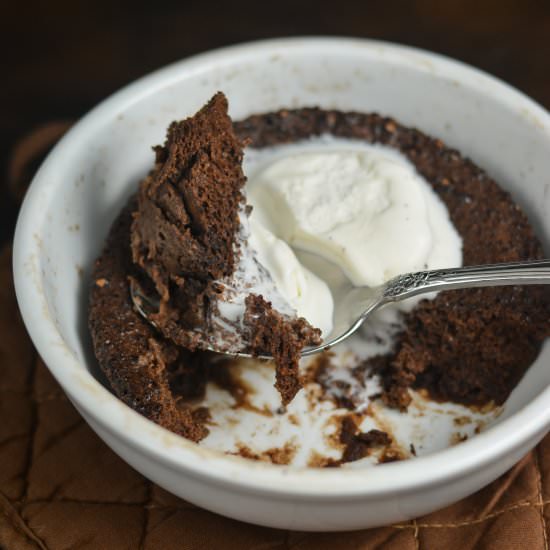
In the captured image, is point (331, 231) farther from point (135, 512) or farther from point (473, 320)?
point (135, 512)

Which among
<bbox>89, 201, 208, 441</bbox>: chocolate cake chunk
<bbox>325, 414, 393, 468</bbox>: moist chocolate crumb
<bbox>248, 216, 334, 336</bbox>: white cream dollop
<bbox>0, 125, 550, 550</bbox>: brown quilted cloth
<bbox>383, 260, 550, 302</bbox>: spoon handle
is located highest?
<bbox>383, 260, 550, 302</bbox>: spoon handle

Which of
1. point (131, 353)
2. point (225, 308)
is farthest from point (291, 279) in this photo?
point (131, 353)

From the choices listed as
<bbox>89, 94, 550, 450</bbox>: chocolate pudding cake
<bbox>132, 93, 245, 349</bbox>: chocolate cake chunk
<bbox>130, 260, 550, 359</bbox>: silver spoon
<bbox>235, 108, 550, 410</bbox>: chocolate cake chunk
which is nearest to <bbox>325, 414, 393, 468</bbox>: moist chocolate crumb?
<bbox>89, 94, 550, 450</bbox>: chocolate pudding cake

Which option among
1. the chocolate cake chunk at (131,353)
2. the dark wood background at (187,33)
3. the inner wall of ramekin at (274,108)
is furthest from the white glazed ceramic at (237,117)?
the dark wood background at (187,33)

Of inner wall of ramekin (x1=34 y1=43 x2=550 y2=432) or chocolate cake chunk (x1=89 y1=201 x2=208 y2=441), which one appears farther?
inner wall of ramekin (x1=34 y1=43 x2=550 y2=432)

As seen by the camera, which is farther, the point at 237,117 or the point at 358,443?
the point at 237,117

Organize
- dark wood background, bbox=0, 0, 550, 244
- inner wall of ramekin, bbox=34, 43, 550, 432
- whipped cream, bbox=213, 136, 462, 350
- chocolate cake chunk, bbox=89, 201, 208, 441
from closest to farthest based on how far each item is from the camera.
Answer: chocolate cake chunk, bbox=89, 201, 208, 441 < whipped cream, bbox=213, 136, 462, 350 < inner wall of ramekin, bbox=34, 43, 550, 432 < dark wood background, bbox=0, 0, 550, 244

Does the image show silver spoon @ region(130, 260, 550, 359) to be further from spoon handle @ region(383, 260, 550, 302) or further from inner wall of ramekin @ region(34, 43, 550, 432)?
inner wall of ramekin @ region(34, 43, 550, 432)

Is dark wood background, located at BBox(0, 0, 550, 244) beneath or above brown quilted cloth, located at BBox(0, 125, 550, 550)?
above
